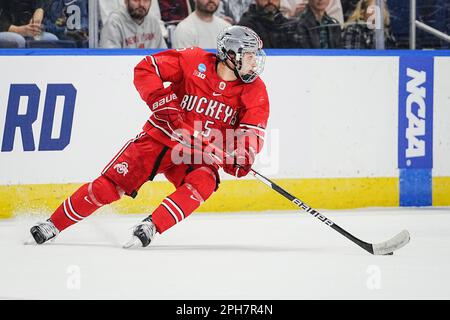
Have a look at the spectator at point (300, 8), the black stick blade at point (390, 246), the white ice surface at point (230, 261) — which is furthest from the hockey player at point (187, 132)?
the spectator at point (300, 8)

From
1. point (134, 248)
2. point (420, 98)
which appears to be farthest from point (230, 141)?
point (420, 98)

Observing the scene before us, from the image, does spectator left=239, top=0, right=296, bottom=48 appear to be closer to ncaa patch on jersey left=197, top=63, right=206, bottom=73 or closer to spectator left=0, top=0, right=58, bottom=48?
spectator left=0, top=0, right=58, bottom=48

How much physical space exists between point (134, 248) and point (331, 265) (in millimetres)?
984

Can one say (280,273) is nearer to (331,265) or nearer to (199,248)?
(331,265)

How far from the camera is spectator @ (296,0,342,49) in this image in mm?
6660

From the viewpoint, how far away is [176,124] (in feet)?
16.1

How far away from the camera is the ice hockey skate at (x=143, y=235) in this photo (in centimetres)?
480

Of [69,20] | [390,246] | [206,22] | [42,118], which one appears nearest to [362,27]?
[206,22]

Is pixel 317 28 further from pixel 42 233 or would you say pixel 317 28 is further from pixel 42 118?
pixel 42 233

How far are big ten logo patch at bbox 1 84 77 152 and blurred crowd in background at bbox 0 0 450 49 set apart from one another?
0.89ft

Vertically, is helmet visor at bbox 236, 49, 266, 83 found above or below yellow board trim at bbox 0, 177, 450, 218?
above

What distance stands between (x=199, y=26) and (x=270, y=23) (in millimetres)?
467

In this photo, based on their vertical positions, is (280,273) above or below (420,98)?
below

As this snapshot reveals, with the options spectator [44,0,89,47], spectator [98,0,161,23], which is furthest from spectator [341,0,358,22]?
spectator [44,0,89,47]
